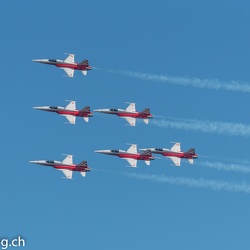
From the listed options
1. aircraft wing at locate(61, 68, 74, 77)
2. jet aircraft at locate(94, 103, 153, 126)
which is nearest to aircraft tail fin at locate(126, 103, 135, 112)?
jet aircraft at locate(94, 103, 153, 126)

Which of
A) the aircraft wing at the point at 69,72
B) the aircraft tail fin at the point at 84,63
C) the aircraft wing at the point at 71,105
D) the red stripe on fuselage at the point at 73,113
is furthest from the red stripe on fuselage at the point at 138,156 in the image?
the aircraft tail fin at the point at 84,63

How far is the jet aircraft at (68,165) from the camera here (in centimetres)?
19188

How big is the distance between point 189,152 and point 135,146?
41.3 feet

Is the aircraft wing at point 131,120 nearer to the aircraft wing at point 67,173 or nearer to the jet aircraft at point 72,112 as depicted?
the jet aircraft at point 72,112

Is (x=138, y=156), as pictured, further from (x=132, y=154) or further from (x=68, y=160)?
(x=68, y=160)

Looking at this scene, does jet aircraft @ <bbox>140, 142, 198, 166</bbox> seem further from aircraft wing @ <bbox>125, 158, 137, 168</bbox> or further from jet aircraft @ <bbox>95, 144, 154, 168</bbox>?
aircraft wing @ <bbox>125, 158, 137, 168</bbox>

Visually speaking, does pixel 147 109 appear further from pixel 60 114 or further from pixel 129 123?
pixel 60 114

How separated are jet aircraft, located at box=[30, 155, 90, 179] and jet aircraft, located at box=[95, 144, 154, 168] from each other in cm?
744

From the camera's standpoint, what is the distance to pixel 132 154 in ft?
643

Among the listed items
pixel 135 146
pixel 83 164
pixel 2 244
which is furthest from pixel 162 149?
pixel 2 244

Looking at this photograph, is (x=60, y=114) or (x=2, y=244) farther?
(x=60, y=114)

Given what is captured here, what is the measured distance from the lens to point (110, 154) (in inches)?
7795

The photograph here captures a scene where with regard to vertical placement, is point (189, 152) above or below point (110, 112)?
below

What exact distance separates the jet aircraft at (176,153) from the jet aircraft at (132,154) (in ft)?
6.92
